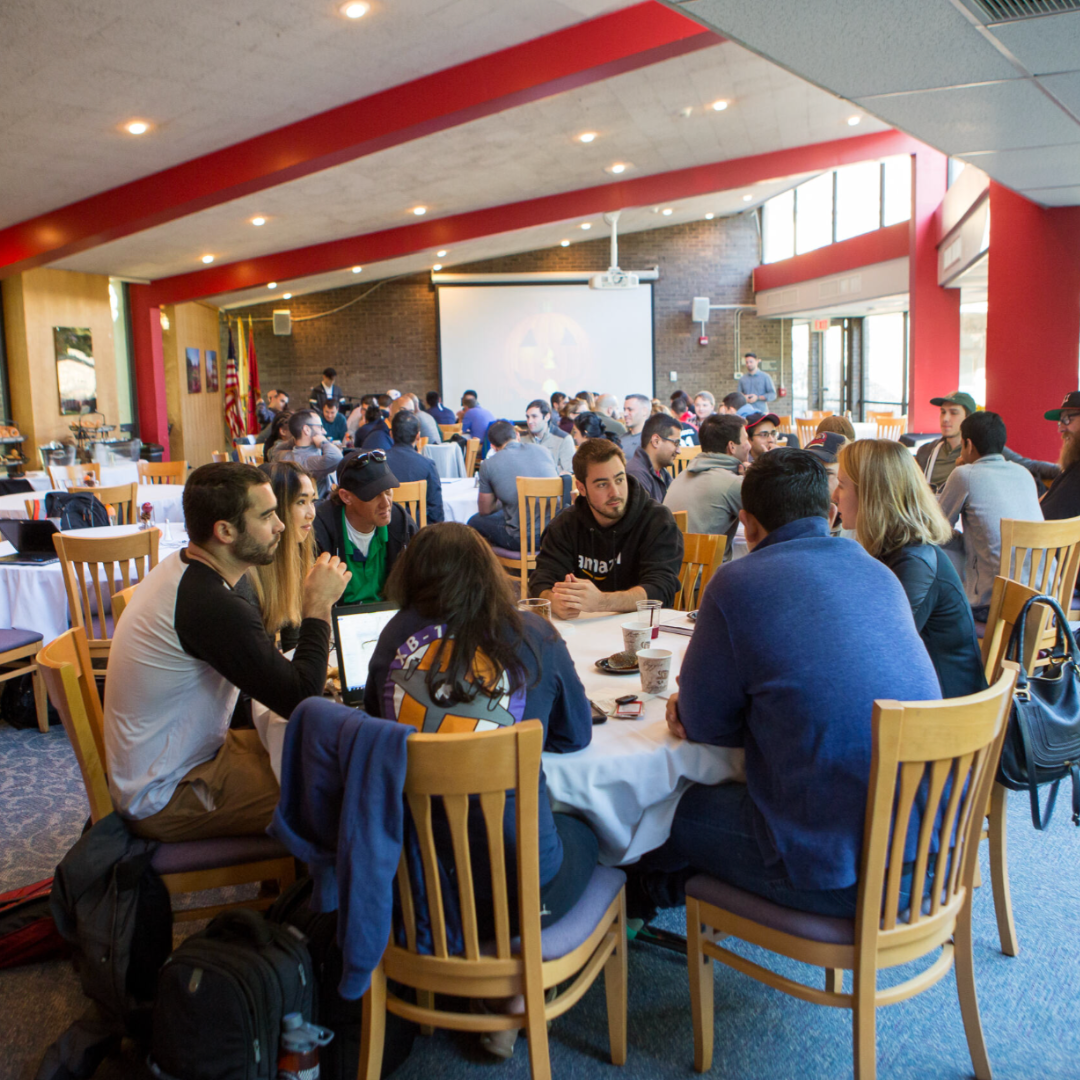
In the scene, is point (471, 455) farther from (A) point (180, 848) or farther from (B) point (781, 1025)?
(B) point (781, 1025)

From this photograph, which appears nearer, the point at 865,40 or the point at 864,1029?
the point at 864,1029

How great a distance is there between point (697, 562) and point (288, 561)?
4.88 feet

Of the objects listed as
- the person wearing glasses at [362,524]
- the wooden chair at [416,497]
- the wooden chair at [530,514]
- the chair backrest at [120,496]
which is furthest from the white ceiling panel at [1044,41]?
the chair backrest at [120,496]

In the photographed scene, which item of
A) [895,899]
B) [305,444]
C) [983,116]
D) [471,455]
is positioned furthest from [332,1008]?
[471,455]

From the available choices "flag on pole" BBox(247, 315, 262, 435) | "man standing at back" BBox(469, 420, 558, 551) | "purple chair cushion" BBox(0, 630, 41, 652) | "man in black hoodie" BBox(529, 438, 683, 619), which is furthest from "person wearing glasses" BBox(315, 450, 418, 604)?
"flag on pole" BBox(247, 315, 262, 435)

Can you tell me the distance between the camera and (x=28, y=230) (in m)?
9.25

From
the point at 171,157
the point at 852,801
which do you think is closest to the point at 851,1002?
the point at 852,801

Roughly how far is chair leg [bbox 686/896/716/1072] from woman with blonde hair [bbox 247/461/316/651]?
4.38 ft

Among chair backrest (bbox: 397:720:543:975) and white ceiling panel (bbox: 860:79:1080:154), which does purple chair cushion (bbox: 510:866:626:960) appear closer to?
chair backrest (bbox: 397:720:543:975)

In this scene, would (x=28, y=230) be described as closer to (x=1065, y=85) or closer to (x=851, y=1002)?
(x=1065, y=85)

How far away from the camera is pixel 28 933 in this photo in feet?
7.67

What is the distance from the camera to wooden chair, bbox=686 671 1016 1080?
1542mm

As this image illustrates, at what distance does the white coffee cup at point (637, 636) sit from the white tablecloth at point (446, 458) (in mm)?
6244

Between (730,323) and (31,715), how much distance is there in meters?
14.9
